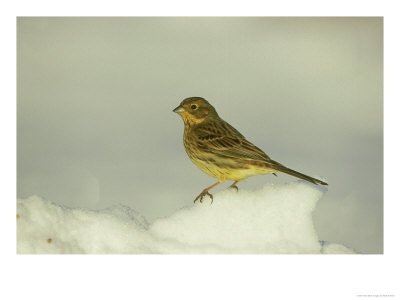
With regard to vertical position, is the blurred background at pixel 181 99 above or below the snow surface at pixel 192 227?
above

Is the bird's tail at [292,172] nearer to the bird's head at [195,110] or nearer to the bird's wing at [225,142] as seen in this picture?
the bird's wing at [225,142]

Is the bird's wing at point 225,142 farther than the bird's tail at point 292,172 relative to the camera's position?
Yes

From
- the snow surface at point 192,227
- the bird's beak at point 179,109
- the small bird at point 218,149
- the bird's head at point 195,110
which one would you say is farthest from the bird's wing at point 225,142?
the snow surface at point 192,227

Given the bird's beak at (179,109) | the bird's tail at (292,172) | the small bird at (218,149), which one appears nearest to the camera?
the bird's tail at (292,172)

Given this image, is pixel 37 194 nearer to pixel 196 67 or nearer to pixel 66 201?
pixel 66 201

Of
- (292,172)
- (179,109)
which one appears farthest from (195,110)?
(292,172)

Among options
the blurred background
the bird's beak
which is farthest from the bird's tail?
the bird's beak

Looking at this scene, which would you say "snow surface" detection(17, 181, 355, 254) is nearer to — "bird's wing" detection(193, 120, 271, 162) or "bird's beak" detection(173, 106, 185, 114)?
"bird's wing" detection(193, 120, 271, 162)
